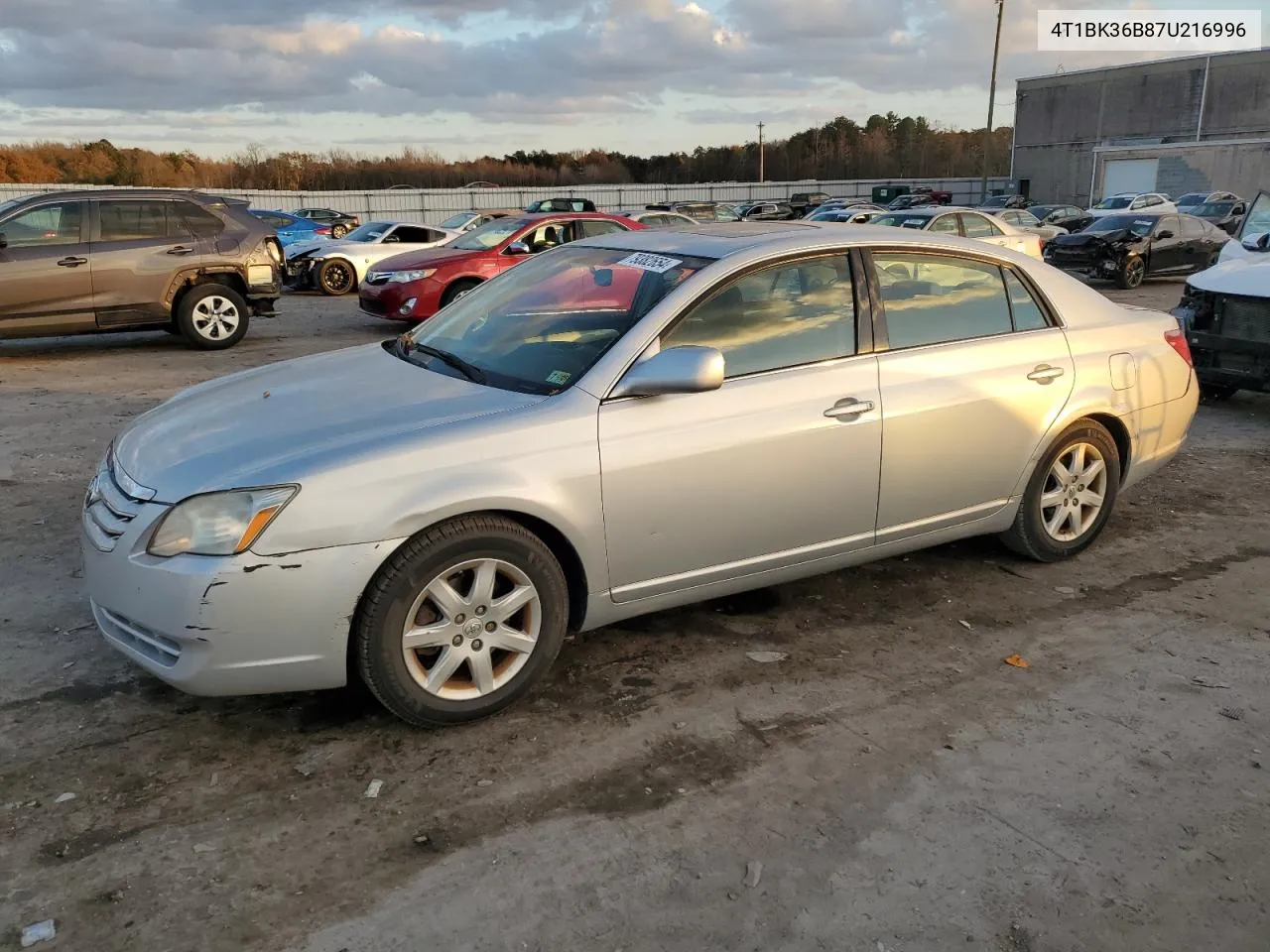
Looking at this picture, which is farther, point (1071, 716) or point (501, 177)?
point (501, 177)

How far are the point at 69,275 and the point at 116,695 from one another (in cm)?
826

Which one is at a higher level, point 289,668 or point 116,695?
point 289,668

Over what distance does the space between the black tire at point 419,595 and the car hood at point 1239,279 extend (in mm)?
6702

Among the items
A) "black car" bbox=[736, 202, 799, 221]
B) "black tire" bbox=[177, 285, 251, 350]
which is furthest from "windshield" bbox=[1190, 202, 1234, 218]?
"black tire" bbox=[177, 285, 251, 350]

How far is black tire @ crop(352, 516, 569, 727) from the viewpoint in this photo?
3158mm

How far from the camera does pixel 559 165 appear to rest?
8369 centimetres

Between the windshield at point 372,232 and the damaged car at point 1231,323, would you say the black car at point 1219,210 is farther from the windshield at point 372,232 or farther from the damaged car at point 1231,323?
the damaged car at point 1231,323

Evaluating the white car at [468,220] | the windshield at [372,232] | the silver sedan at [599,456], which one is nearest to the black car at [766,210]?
the white car at [468,220]

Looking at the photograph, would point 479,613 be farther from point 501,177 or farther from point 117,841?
point 501,177

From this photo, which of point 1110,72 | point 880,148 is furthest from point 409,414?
point 880,148

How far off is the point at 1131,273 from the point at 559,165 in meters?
70.5

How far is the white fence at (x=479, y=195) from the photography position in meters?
42.9

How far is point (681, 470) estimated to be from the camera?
3584mm

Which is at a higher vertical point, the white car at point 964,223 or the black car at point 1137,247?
the white car at point 964,223
